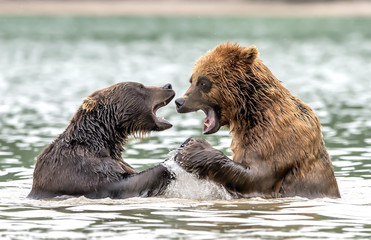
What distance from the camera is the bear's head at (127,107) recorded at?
9859 mm

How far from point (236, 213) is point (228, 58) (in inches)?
68.4

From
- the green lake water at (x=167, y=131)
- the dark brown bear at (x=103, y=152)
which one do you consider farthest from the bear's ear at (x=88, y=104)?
the green lake water at (x=167, y=131)

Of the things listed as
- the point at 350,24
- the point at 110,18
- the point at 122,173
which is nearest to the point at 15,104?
the point at 122,173

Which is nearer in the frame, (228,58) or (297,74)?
(228,58)

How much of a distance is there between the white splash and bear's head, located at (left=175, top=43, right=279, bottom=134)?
22.3 inches

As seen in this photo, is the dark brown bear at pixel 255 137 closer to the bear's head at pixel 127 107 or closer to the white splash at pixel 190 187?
the white splash at pixel 190 187

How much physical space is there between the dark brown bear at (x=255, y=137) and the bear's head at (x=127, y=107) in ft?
3.17

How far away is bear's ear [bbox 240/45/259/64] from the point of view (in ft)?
29.7

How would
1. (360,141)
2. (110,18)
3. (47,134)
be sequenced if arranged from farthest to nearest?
(110,18), (47,134), (360,141)

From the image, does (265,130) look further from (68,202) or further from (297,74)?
(297,74)

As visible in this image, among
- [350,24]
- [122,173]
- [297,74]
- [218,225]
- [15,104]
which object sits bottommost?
[218,225]

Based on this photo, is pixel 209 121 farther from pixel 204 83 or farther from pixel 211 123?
pixel 204 83

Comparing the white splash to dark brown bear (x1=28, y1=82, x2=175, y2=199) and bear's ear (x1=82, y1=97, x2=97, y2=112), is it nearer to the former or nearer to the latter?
dark brown bear (x1=28, y1=82, x2=175, y2=199)

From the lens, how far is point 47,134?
49.7 feet
